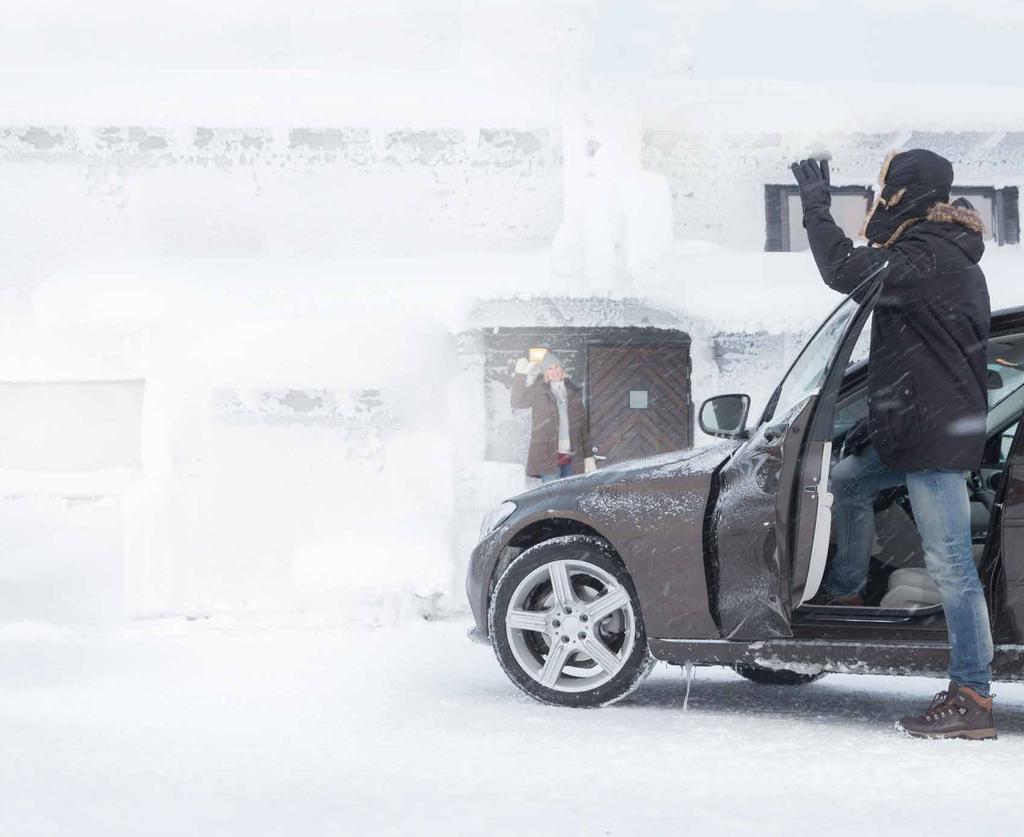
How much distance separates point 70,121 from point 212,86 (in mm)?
1476

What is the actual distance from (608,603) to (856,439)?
4.03 ft

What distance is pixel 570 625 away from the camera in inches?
204

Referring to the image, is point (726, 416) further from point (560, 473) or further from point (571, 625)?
point (560, 473)

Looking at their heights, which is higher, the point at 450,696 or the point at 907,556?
the point at 907,556

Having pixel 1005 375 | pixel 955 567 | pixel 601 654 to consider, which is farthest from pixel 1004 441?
pixel 601 654

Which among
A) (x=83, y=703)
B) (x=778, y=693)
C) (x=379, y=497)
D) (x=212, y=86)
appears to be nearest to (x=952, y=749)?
(x=778, y=693)

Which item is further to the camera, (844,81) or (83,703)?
(844,81)

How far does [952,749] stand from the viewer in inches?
169

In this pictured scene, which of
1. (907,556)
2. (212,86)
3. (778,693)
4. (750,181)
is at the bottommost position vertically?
(778,693)

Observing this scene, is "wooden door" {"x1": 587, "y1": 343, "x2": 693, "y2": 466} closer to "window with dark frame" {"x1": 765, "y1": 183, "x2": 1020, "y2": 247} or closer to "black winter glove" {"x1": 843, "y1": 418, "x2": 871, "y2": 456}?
"window with dark frame" {"x1": 765, "y1": 183, "x2": 1020, "y2": 247}

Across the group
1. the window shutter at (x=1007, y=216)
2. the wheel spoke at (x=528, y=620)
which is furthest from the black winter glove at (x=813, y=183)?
the window shutter at (x=1007, y=216)

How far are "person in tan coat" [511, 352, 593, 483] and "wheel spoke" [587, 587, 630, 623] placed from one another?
247 inches

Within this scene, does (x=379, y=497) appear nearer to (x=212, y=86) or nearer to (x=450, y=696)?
(x=212, y=86)

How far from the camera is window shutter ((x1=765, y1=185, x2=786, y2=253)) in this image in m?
15.0
